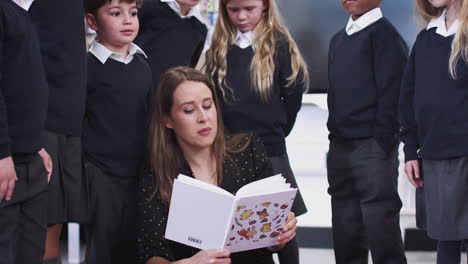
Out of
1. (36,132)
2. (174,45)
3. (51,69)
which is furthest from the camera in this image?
(174,45)

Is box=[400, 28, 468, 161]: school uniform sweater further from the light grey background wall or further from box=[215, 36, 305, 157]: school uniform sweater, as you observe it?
the light grey background wall

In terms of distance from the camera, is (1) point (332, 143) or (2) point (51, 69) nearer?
(2) point (51, 69)

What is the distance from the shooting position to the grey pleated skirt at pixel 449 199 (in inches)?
81.2

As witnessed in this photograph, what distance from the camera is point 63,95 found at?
6.40 feet

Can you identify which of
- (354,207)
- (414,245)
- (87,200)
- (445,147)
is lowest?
(414,245)

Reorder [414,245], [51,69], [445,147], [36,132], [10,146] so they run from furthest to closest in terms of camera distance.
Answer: [414,245]
[445,147]
[51,69]
[36,132]
[10,146]

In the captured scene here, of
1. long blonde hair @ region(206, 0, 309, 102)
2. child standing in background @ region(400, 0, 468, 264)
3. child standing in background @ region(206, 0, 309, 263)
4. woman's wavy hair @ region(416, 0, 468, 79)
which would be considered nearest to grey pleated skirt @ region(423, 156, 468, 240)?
child standing in background @ region(400, 0, 468, 264)

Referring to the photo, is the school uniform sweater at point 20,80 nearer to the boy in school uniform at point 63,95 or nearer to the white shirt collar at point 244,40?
the boy in school uniform at point 63,95

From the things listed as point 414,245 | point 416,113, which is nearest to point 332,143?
point 416,113

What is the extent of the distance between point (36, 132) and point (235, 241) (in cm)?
60

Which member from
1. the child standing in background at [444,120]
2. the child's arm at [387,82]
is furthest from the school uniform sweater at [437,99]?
the child's arm at [387,82]

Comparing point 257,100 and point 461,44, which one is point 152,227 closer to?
point 257,100

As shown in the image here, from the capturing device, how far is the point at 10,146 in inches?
62.5

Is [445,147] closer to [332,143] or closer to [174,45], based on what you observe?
[332,143]
